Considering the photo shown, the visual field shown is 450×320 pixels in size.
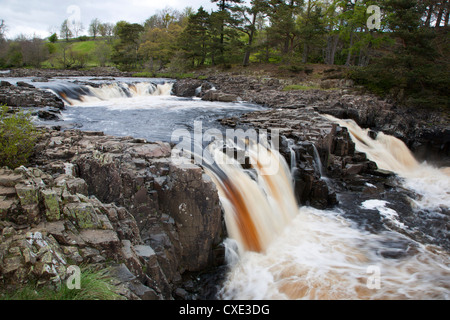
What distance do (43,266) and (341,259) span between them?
7.02 meters

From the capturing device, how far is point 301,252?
7.95 meters

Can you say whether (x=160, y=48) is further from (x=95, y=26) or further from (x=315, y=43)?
(x=95, y=26)

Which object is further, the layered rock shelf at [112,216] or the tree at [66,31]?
the tree at [66,31]

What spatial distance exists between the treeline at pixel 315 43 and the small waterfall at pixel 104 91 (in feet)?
42.8

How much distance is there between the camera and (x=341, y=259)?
7.66m

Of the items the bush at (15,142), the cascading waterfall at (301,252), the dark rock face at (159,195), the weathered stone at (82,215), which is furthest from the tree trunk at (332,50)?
the weathered stone at (82,215)

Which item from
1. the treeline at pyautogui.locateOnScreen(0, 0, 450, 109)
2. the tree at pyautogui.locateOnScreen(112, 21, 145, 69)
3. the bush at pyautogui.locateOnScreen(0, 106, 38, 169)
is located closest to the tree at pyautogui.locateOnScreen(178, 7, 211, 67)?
the treeline at pyautogui.locateOnScreen(0, 0, 450, 109)

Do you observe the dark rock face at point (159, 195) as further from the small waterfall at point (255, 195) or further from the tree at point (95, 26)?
the tree at point (95, 26)

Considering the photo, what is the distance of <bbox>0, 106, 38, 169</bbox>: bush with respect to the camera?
6.23 metres

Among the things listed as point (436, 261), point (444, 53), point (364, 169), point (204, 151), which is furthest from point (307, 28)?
point (436, 261)

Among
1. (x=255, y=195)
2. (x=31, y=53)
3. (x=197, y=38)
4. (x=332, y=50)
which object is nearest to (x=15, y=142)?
(x=255, y=195)

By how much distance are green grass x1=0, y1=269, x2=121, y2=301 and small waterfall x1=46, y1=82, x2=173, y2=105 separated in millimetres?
18659

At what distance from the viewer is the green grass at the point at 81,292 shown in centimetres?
340

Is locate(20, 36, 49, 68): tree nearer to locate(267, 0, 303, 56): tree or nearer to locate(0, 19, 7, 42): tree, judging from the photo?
locate(0, 19, 7, 42): tree
